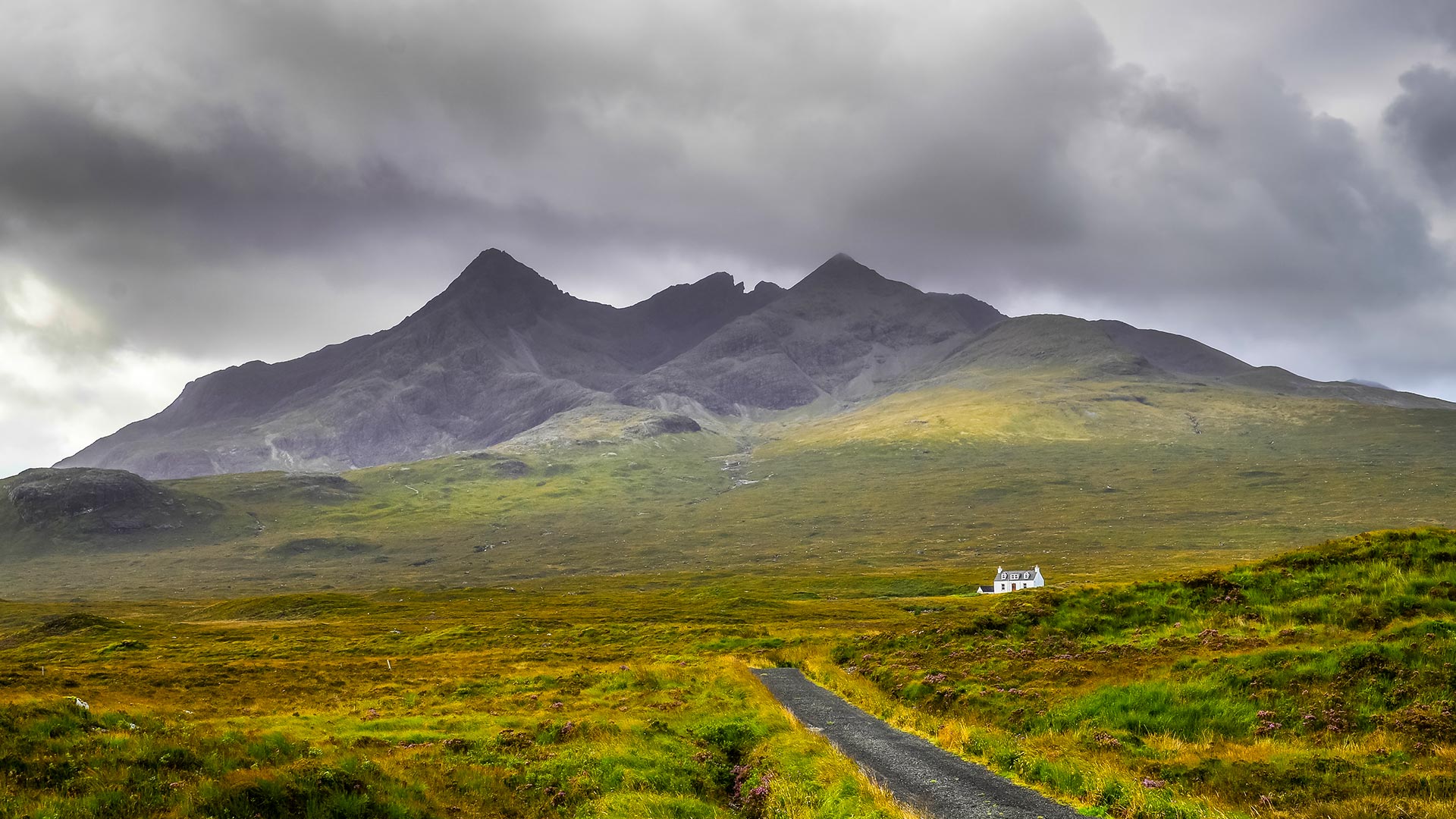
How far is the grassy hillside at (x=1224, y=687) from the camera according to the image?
17.5 metres

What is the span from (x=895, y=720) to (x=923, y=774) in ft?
26.3

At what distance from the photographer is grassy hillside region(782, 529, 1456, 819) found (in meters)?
17.5

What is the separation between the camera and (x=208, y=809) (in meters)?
14.7

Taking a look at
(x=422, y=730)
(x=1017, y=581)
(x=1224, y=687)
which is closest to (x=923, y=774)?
(x=1224, y=687)

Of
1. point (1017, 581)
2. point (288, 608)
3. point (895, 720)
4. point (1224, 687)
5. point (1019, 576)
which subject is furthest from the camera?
point (288, 608)

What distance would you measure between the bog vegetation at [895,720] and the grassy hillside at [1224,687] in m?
0.09

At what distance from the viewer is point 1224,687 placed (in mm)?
24109

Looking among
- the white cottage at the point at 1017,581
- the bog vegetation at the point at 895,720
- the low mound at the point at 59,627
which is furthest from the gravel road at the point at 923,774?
the low mound at the point at 59,627

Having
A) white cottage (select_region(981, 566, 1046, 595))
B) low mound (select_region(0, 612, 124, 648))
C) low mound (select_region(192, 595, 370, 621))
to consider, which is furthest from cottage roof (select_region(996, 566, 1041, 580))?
low mound (select_region(0, 612, 124, 648))

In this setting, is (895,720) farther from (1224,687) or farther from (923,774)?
(1224,687)

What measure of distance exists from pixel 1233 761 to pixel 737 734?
51.7ft

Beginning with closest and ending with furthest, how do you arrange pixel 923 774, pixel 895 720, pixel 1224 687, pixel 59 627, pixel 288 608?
pixel 923 774
pixel 1224 687
pixel 895 720
pixel 59 627
pixel 288 608

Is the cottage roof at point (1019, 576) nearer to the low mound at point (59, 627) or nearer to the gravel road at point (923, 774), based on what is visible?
the gravel road at point (923, 774)

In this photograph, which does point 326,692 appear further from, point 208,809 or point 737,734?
point 208,809
